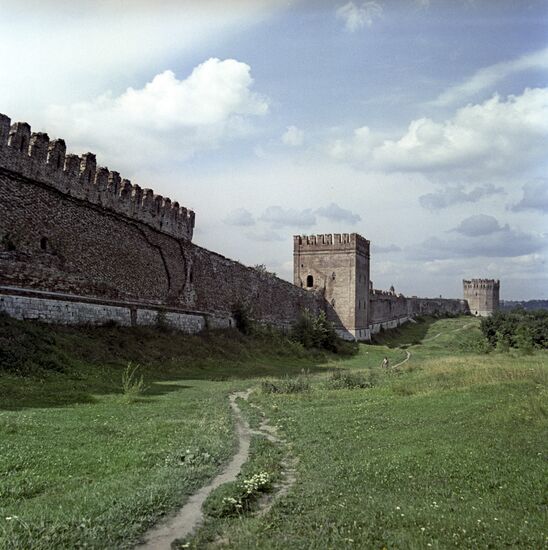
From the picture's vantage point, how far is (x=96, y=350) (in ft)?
56.7

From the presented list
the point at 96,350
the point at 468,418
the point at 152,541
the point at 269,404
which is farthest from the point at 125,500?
the point at 96,350

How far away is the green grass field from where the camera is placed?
550cm

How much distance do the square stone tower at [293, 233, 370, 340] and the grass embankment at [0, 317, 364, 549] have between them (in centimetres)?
2515

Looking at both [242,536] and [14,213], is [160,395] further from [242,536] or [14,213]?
[242,536]

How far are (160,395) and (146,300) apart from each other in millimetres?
9769

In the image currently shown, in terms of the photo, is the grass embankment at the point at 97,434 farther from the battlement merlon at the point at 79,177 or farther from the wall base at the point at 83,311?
the battlement merlon at the point at 79,177

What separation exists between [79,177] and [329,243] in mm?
28182

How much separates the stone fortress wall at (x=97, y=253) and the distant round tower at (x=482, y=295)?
73992 mm

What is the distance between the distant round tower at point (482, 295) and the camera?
10256cm

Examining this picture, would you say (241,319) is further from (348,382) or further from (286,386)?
(286,386)

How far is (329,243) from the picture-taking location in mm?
46312

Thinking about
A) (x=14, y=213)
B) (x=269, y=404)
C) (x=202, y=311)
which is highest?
(x=14, y=213)

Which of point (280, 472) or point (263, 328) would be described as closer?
point (280, 472)

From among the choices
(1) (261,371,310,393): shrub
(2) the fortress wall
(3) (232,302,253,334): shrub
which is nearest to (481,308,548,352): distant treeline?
(2) the fortress wall
